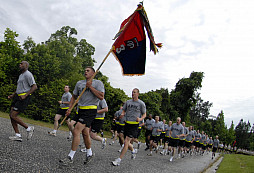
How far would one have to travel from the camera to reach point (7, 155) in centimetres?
421

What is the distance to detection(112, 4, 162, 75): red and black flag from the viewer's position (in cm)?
592

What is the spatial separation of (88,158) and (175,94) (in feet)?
127

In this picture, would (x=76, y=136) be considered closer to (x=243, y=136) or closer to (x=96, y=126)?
(x=96, y=126)

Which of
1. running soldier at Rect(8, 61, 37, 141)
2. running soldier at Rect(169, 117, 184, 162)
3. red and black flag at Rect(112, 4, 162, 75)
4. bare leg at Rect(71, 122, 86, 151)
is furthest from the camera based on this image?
running soldier at Rect(169, 117, 184, 162)

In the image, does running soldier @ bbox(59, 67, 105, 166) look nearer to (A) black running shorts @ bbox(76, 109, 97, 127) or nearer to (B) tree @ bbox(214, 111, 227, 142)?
(A) black running shorts @ bbox(76, 109, 97, 127)

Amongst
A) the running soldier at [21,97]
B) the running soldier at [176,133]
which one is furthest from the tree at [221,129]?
the running soldier at [21,97]

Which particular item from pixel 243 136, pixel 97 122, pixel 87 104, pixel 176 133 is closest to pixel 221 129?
pixel 243 136

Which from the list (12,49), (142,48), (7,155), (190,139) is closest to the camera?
(7,155)

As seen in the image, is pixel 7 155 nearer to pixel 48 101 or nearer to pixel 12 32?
pixel 48 101

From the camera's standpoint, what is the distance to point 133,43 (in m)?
6.18

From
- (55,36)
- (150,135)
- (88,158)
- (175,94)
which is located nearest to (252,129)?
(175,94)

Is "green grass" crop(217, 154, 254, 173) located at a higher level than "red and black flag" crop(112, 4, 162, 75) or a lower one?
lower

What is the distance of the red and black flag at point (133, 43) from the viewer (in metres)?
5.92

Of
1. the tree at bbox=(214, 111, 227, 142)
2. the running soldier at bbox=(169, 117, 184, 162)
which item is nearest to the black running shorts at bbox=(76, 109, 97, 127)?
the running soldier at bbox=(169, 117, 184, 162)
